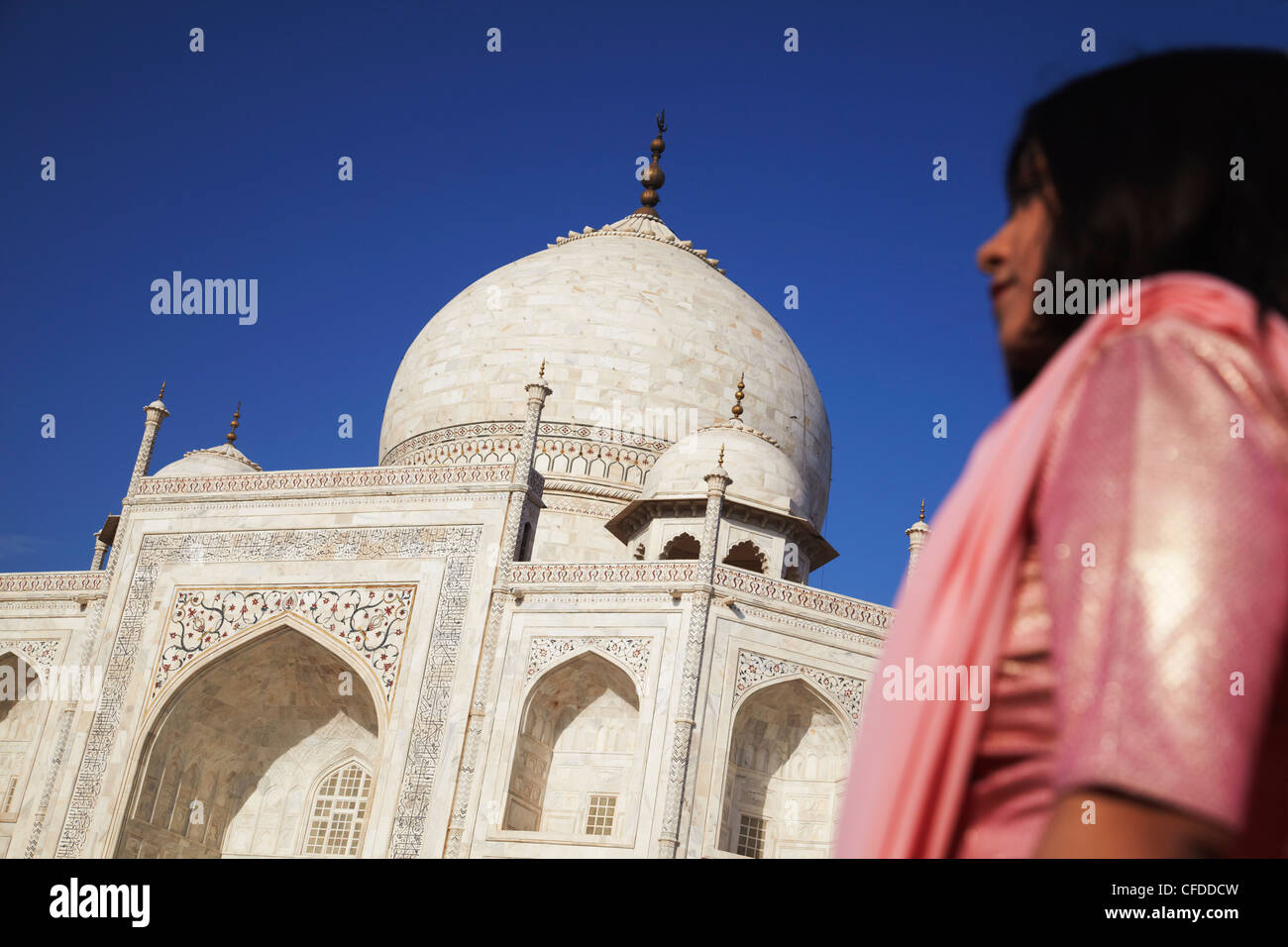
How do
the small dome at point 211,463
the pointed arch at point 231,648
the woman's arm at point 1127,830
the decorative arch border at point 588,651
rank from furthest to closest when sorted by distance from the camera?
1. the small dome at point 211,463
2. the pointed arch at point 231,648
3. the decorative arch border at point 588,651
4. the woman's arm at point 1127,830

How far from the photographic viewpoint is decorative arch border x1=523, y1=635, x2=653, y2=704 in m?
12.6

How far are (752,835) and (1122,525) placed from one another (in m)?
12.1

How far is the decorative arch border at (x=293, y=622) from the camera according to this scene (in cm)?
1337

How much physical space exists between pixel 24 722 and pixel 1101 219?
16.1 m

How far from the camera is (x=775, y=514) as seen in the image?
49.4ft

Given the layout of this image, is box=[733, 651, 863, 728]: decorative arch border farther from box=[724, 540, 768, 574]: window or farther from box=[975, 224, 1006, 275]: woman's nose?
box=[975, 224, 1006, 275]: woman's nose

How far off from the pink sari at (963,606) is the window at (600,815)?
11.7 metres

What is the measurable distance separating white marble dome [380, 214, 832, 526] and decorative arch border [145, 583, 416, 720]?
488 cm

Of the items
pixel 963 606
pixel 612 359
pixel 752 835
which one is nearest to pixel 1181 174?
pixel 963 606

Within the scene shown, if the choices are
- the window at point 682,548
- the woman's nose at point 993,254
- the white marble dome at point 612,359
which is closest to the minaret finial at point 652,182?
the white marble dome at point 612,359

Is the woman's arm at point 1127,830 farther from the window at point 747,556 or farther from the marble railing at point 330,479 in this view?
the window at point 747,556
